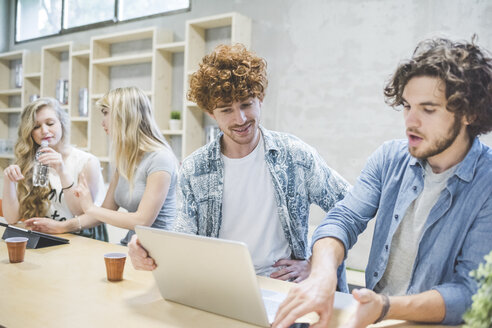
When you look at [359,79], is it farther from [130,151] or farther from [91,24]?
[91,24]

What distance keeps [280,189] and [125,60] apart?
3302 millimetres

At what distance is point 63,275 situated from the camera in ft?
5.05

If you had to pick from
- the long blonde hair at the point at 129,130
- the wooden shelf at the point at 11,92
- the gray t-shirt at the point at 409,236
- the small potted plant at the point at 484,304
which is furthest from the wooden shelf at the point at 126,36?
the small potted plant at the point at 484,304

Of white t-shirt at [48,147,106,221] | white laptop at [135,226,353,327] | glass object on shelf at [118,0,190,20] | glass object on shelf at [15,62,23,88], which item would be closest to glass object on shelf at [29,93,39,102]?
glass object on shelf at [15,62,23,88]

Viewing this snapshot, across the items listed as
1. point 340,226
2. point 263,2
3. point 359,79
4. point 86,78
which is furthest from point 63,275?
point 86,78

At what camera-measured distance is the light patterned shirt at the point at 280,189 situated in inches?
72.3

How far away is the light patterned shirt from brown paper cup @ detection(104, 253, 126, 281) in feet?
1.19

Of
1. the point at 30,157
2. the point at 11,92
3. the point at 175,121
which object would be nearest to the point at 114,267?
the point at 30,157

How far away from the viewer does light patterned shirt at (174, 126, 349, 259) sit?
1.84m

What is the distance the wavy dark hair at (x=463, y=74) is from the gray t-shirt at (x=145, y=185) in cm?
133

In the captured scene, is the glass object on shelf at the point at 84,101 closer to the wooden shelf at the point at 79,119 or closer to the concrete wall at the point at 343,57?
the wooden shelf at the point at 79,119

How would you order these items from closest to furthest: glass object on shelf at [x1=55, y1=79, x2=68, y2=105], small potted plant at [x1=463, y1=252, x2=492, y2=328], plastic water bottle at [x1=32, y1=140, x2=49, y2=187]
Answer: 1. small potted plant at [x1=463, y1=252, x2=492, y2=328]
2. plastic water bottle at [x1=32, y1=140, x2=49, y2=187]
3. glass object on shelf at [x1=55, y1=79, x2=68, y2=105]

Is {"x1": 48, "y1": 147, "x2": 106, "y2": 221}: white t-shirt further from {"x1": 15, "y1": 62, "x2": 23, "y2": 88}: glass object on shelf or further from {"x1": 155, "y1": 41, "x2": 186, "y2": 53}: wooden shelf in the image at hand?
{"x1": 15, "y1": 62, "x2": 23, "y2": 88}: glass object on shelf

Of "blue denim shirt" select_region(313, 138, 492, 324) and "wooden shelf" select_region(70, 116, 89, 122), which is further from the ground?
"wooden shelf" select_region(70, 116, 89, 122)
